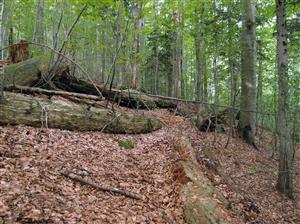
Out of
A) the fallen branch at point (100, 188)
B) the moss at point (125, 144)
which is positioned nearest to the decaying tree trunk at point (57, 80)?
the moss at point (125, 144)

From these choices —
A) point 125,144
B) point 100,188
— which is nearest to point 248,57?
point 125,144

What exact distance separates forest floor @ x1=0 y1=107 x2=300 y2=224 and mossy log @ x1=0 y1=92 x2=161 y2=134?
0.26 m

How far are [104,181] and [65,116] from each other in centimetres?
236

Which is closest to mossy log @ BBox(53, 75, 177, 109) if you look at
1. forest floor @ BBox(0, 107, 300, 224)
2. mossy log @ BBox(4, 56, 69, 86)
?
mossy log @ BBox(4, 56, 69, 86)

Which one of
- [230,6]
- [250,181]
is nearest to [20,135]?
[250,181]

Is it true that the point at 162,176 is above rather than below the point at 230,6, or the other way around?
below

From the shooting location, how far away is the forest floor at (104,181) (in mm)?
3641

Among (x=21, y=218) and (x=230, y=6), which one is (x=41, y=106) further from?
(x=230, y=6)

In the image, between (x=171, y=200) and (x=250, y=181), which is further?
(x=250, y=181)

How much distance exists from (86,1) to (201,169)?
17.3 feet

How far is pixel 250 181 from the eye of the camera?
7.38 metres

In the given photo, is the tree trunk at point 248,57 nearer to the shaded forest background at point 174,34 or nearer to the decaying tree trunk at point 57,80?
the shaded forest background at point 174,34

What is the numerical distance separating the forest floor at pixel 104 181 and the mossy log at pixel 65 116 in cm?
26

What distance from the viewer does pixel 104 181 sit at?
4.79 metres
